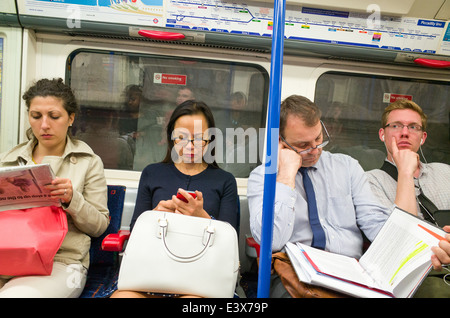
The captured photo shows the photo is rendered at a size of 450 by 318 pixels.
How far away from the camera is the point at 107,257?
7.56ft

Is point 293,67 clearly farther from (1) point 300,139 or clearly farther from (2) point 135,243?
(2) point 135,243

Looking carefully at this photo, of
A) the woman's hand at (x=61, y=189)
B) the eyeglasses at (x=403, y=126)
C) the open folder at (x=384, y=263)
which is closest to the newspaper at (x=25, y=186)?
the woman's hand at (x=61, y=189)

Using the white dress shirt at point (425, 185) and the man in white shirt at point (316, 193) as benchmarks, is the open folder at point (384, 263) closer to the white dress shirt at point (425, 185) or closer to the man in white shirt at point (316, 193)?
the man in white shirt at point (316, 193)

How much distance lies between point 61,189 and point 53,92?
2.52 ft

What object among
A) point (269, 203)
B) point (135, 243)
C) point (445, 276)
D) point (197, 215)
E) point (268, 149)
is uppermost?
point (268, 149)

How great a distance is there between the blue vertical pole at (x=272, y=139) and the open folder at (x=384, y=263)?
225 millimetres

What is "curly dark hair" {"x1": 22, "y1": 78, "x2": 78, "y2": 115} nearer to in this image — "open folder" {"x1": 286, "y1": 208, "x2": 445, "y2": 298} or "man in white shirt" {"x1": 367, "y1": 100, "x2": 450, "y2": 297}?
"open folder" {"x1": 286, "y1": 208, "x2": 445, "y2": 298}

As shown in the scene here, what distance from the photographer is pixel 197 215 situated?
1.73m

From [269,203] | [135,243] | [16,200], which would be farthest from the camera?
[16,200]

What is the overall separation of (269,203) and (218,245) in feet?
1.74

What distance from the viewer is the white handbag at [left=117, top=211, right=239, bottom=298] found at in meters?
1.49

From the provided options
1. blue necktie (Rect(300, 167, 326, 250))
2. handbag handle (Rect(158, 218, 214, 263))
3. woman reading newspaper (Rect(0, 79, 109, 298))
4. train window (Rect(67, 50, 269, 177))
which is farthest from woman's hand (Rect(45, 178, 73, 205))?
blue necktie (Rect(300, 167, 326, 250))

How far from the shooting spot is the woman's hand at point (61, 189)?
165 cm
